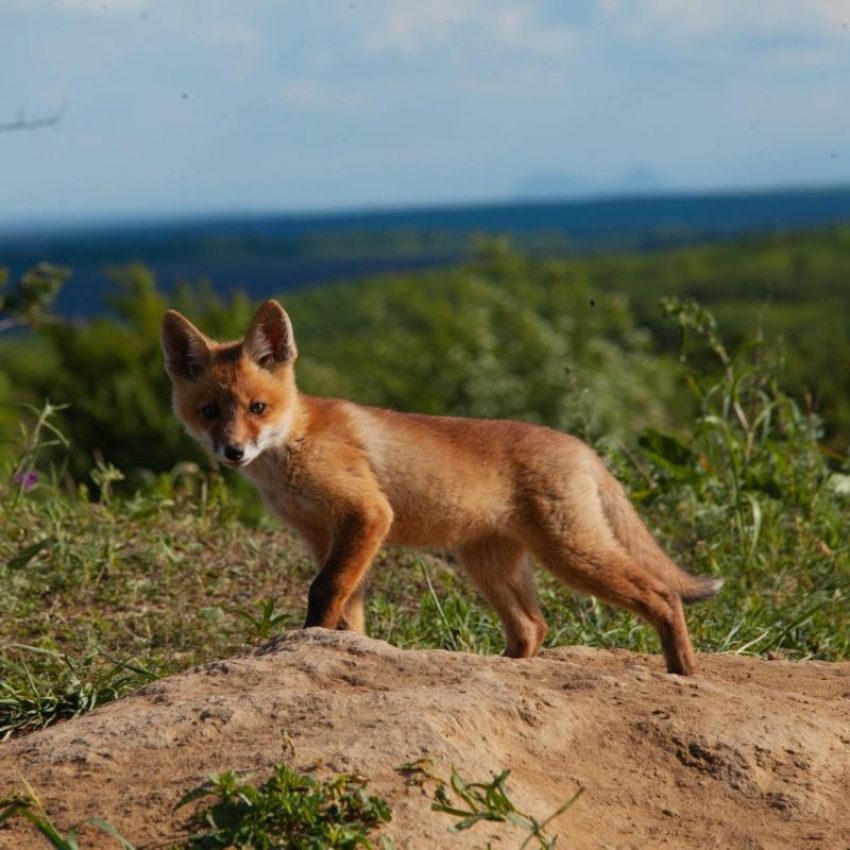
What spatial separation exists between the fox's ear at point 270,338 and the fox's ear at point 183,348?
23 cm

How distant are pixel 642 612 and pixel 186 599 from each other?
2513 millimetres

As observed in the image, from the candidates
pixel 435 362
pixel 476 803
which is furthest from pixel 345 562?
pixel 435 362

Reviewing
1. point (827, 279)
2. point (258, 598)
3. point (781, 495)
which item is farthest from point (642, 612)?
point (827, 279)

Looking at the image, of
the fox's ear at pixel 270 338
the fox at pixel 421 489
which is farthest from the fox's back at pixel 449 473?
the fox's ear at pixel 270 338

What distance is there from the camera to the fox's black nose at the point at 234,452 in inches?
230

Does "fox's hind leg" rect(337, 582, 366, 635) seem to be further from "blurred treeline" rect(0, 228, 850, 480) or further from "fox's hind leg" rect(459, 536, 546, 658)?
"blurred treeline" rect(0, 228, 850, 480)

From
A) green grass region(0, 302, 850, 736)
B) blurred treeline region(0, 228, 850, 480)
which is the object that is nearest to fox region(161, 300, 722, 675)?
green grass region(0, 302, 850, 736)

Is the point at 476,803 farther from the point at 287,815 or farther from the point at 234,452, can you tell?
the point at 234,452

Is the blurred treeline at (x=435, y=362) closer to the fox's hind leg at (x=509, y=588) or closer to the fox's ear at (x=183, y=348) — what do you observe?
the fox's ear at (x=183, y=348)

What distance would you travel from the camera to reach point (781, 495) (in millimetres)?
8406

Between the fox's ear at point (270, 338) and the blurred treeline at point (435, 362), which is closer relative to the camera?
the fox's ear at point (270, 338)

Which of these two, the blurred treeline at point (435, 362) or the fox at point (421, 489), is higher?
the fox at point (421, 489)

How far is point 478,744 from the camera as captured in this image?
419 cm

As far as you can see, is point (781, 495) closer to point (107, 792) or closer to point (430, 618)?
point (430, 618)
